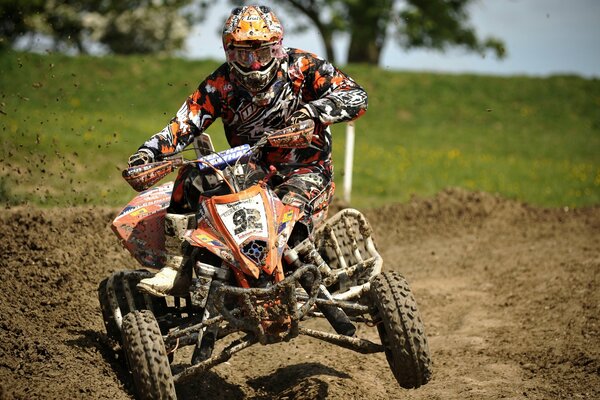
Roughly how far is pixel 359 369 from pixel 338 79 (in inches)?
94.4

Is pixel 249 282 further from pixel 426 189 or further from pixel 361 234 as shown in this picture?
pixel 426 189

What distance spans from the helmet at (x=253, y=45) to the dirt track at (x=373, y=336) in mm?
2357

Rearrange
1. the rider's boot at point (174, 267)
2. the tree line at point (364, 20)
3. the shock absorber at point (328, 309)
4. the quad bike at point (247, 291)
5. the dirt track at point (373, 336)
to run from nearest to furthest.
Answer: the quad bike at point (247, 291), the shock absorber at point (328, 309), the rider's boot at point (174, 267), the dirt track at point (373, 336), the tree line at point (364, 20)

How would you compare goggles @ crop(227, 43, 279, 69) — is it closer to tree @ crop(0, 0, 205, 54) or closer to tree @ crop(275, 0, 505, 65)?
tree @ crop(275, 0, 505, 65)

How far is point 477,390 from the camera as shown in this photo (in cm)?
618

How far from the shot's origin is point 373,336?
312 inches

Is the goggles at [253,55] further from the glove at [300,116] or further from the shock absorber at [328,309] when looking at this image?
the shock absorber at [328,309]

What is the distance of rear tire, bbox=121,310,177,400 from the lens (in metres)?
5.00

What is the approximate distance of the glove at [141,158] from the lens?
591cm

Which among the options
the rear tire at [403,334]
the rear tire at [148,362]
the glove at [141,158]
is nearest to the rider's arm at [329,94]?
the glove at [141,158]

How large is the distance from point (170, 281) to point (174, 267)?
0.14 meters

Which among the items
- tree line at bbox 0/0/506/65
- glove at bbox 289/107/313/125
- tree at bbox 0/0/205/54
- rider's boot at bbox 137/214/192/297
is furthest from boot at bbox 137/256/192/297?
tree at bbox 0/0/205/54

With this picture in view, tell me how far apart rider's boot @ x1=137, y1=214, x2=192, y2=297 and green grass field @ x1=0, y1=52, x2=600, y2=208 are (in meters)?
6.96

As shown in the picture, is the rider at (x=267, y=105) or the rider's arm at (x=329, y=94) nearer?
the rider at (x=267, y=105)
